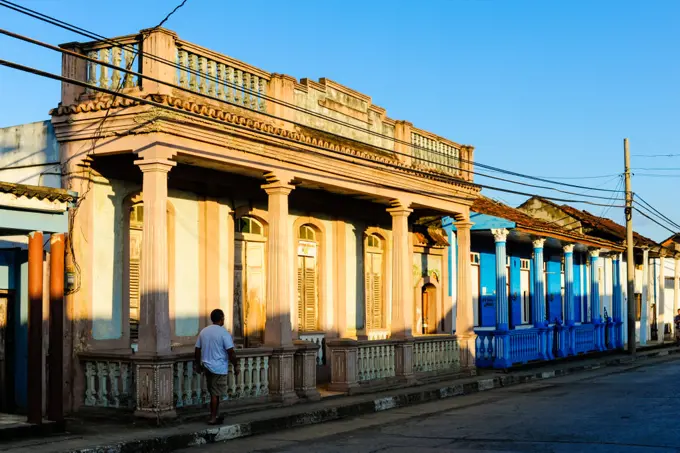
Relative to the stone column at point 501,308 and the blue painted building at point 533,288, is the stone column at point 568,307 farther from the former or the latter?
the stone column at point 501,308

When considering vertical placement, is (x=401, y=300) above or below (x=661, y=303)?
above

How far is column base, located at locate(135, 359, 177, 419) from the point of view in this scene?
444 inches

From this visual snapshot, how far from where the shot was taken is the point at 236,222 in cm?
1503

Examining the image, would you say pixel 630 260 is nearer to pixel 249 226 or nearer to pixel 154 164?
pixel 249 226

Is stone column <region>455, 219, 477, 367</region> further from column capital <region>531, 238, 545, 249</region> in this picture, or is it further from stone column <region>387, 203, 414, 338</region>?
column capital <region>531, 238, 545, 249</region>

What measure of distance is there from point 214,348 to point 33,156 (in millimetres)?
3907

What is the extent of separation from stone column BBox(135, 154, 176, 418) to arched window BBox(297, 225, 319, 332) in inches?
209

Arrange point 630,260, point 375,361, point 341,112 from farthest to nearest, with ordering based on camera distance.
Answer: point 630,260
point 341,112
point 375,361

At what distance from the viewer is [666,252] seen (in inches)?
1366

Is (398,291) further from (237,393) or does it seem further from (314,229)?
(237,393)

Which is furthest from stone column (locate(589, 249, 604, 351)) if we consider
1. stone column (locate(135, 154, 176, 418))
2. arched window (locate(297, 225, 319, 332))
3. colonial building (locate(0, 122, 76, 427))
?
colonial building (locate(0, 122, 76, 427))

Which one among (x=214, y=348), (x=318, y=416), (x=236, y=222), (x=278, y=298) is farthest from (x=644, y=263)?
(x=214, y=348)

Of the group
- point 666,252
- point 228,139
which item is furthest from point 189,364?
point 666,252

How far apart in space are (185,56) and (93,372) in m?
4.46
